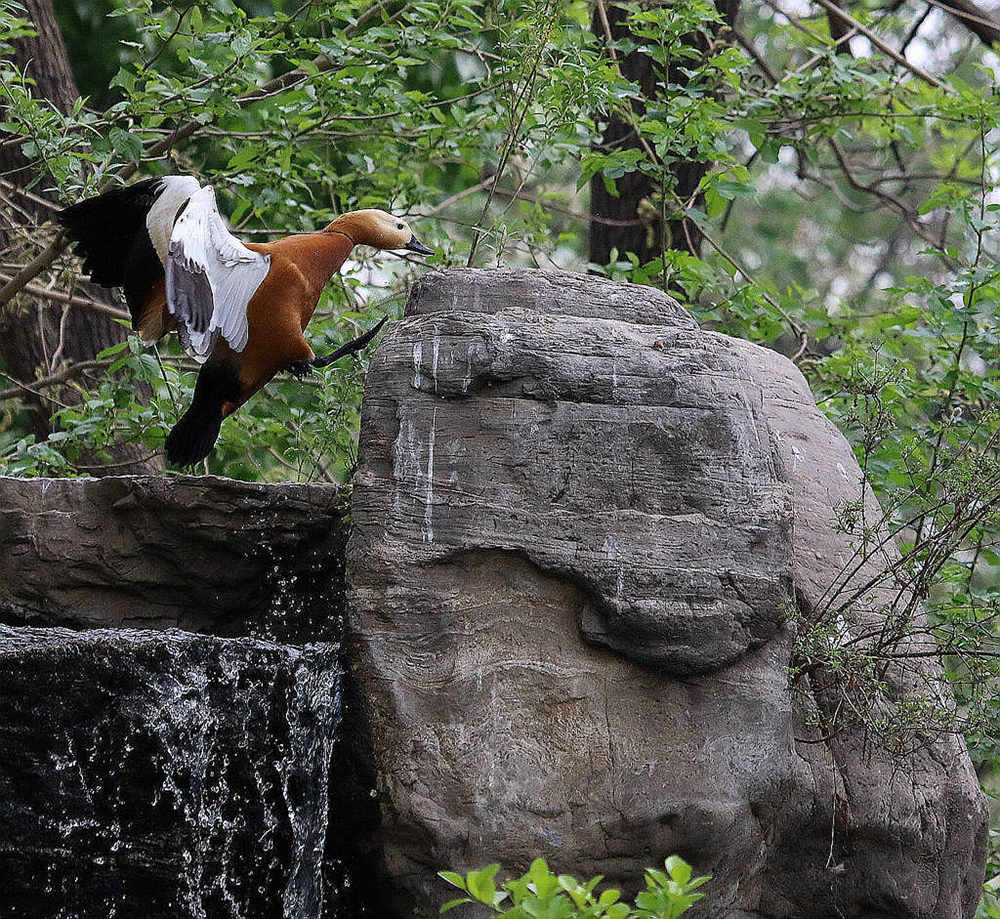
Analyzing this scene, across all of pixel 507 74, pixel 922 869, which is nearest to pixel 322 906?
pixel 922 869

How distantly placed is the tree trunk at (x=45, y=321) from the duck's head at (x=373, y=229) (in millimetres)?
1706

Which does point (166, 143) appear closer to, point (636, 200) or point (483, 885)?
point (636, 200)

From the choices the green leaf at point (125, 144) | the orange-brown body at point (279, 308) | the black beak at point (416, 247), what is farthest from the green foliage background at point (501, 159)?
the orange-brown body at point (279, 308)

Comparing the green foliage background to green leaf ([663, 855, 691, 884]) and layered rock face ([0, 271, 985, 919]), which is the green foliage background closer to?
layered rock face ([0, 271, 985, 919])

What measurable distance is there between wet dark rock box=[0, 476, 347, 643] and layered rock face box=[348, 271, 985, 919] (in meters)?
0.55

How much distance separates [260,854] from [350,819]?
20cm

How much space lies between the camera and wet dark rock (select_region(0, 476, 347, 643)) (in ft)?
10.7

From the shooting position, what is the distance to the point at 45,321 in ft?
16.8

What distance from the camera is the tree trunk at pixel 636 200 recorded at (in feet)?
16.8

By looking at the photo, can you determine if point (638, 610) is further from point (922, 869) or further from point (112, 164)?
point (112, 164)

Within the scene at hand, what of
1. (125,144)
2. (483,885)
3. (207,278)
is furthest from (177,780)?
(125,144)

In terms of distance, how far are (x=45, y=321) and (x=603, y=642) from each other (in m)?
3.31

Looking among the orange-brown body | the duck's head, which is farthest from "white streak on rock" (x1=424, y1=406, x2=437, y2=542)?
the duck's head

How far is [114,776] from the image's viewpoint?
2.50 m
